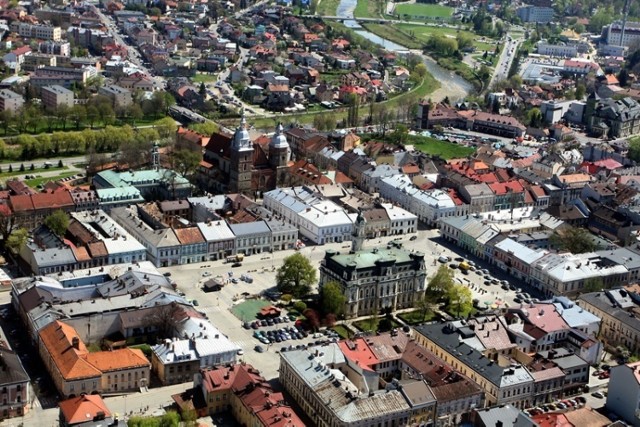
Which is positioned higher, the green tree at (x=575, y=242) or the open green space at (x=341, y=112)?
the green tree at (x=575, y=242)

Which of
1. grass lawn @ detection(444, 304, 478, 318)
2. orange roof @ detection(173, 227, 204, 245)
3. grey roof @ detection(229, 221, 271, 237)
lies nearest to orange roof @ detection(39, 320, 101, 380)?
orange roof @ detection(173, 227, 204, 245)

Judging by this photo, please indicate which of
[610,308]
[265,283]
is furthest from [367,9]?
[610,308]

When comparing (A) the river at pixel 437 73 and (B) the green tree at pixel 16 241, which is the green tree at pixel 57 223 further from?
(A) the river at pixel 437 73

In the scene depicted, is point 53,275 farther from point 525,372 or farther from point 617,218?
point 617,218

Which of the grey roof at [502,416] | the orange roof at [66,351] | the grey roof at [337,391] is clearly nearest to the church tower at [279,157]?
the orange roof at [66,351]

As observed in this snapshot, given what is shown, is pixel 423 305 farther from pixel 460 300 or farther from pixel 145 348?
pixel 145 348

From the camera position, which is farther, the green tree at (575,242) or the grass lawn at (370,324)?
the green tree at (575,242)
